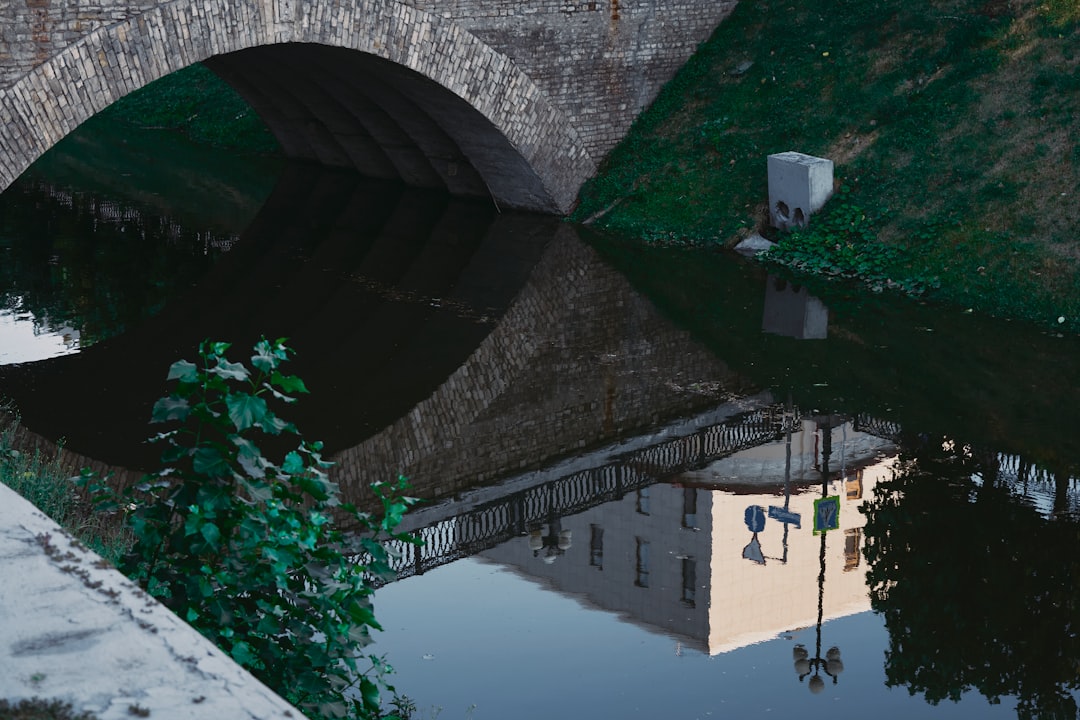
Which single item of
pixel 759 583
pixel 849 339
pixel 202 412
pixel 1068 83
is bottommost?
pixel 759 583

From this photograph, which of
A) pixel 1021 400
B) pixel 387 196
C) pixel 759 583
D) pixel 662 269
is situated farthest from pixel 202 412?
pixel 387 196

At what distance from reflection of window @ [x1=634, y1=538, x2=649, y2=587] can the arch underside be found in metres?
9.92

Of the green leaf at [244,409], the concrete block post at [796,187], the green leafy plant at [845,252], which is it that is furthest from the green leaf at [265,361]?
the concrete block post at [796,187]

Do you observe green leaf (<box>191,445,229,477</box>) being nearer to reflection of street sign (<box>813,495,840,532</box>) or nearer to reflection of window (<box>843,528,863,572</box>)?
reflection of window (<box>843,528,863,572</box>)

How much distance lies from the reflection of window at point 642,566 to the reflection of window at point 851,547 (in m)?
1.47

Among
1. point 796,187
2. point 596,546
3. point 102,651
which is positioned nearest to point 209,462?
point 102,651

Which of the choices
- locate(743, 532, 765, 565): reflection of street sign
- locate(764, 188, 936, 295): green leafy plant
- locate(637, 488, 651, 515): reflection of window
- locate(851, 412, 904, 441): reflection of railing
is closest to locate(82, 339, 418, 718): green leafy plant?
locate(743, 532, 765, 565): reflection of street sign

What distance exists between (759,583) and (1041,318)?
6892mm

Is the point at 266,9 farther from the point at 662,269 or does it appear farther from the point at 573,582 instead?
the point at 573,582

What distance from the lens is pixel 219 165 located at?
2741 centimetres

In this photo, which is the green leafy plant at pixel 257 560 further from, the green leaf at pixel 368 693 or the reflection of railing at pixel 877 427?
the reflection of railing at pixel 877 427

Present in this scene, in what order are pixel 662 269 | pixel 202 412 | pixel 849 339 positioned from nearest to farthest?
1. pixel 202 412
2. pixel 849 339
3. pixel 662 269

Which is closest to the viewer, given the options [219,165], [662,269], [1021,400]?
[1021,400]

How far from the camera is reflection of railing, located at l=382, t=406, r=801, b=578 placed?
10.7 meters
